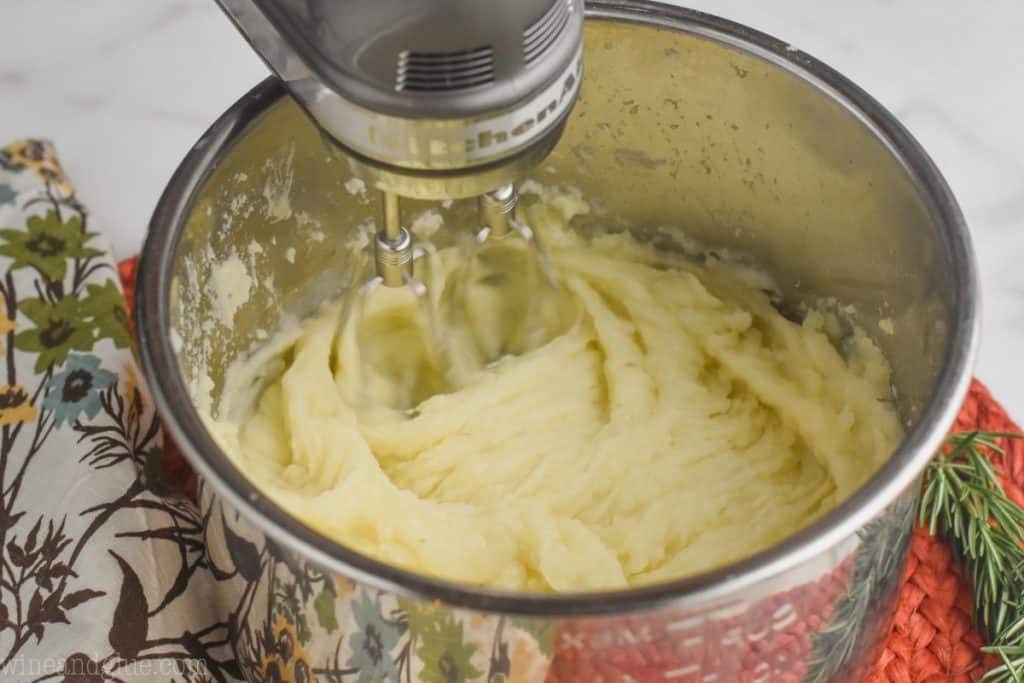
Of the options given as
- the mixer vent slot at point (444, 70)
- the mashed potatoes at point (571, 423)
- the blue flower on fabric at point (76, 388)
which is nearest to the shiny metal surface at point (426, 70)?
the mixer vent slot at point (444, 70)

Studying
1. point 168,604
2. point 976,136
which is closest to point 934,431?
point 168,604

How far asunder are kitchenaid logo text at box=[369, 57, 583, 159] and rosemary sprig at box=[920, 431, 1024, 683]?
414 mm

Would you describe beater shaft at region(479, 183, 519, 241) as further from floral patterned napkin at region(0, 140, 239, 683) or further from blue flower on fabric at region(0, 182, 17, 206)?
blue flower on fabric at region(0, 182, 17, 206)

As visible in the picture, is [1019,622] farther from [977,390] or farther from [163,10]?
[163,10]

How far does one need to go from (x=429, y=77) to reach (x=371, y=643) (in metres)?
0.27

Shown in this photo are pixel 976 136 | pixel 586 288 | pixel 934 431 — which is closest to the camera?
pixel 934 431

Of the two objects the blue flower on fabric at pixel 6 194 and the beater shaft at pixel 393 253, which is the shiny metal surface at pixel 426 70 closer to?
the beater shaft at pixel 393 253

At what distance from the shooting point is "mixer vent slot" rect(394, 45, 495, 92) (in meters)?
0.63

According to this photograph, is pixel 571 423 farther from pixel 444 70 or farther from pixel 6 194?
pixel 6 194

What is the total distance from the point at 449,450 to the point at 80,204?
0.39m

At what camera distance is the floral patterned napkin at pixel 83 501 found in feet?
2.76

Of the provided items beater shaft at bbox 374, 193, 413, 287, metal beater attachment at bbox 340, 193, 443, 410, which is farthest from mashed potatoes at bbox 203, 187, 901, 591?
beater shaft at bbox 374, 193, 413, 287

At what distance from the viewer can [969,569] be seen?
916 mm

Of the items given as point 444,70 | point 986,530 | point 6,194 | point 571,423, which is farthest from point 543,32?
point 6,194
